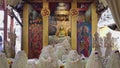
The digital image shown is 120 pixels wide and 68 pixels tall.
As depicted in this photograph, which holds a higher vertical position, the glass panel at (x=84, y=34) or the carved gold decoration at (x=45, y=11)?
the carved gold decoration at (x=45, y=11)

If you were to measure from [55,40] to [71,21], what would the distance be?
0.72 m

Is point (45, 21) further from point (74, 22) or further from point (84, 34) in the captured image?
point (84, 34)

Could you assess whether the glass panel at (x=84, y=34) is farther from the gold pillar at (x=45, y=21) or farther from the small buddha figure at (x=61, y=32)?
the gold pillar at (x=45, y=21)

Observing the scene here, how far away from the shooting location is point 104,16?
31.9 feet

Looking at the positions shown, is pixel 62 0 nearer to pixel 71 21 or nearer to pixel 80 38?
pixel 71 21

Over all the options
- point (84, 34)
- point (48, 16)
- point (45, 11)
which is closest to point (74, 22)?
point (84, 34)

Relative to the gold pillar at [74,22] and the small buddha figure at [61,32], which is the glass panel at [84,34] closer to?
the gold pillar at [74,22]

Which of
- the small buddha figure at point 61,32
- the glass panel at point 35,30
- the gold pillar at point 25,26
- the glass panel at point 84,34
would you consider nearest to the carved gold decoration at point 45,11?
the glass panel at point 35,30

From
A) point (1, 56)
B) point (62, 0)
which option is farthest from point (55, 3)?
point (1, 56)

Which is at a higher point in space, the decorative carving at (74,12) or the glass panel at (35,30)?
the decorative carving at (74,12)

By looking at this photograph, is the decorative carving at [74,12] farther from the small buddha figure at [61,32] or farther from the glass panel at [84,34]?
the small buddha figure at [61,32]

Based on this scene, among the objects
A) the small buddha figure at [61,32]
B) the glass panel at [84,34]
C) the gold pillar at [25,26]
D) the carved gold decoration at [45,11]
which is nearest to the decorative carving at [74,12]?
the glass panel at [84,34]

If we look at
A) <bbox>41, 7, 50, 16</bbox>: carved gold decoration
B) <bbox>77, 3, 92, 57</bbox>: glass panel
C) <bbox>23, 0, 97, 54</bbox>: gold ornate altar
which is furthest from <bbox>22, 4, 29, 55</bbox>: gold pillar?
<bbox>77, 3, 92, 57</bbox>: glass panel

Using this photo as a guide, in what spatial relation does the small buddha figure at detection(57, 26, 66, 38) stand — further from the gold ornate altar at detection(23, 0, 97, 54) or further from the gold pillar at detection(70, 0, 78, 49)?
the gold pillar at detection(70, 0, 78, 49)
